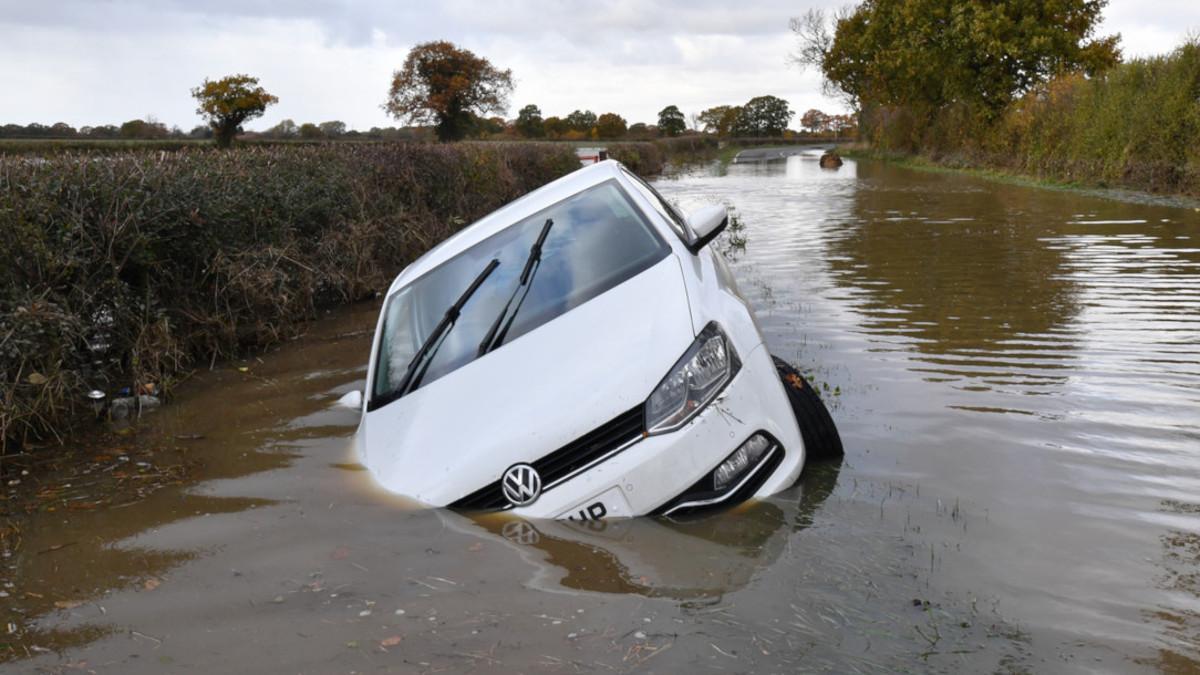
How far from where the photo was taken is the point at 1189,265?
11336mm

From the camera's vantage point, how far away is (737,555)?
409 cm

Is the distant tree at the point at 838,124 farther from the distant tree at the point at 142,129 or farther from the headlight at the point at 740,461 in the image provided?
the headlight at the point at 740,461

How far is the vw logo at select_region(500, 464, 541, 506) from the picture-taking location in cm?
427

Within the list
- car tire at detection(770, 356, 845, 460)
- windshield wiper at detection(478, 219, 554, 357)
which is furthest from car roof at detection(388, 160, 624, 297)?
car tire at detection(770, 356, 845, 460)

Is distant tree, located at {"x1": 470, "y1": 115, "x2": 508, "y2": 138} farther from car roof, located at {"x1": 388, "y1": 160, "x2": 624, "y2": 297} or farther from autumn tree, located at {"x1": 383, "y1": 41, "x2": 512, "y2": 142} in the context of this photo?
car roof, located at {"x1": 388, "y1": 160, "x2": 624, "y2": 297}

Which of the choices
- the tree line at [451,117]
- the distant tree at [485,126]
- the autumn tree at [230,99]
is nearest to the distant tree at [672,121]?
the tree line at [451,117]

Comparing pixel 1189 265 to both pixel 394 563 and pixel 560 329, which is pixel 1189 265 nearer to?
pixel 560 329

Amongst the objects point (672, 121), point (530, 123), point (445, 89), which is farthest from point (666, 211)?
point (672, 121)

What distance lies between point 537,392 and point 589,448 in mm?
364

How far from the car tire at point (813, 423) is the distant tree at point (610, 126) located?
314 ft

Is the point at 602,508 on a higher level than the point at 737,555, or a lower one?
higher

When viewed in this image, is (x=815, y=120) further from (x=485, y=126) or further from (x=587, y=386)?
(x=587, y=386)

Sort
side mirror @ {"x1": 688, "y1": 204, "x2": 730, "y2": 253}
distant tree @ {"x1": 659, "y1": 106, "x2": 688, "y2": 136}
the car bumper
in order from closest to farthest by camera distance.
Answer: the car bumper → side mirror @ {"x1": 688, "y1": 204, "x2": 730, "y2": 253} → distant tree @ {"x1": 659, "y1": 106, "x2": 688, "y2": 136}

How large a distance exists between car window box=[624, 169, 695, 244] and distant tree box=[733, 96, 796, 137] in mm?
115721
